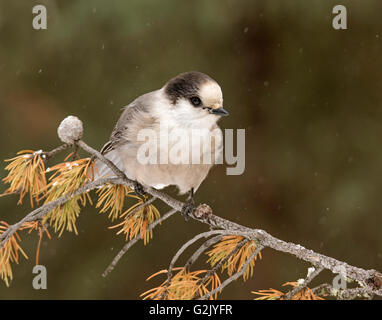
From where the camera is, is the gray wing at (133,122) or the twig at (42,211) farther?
the gray wing at (133,122)

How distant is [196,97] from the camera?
6.03 ft

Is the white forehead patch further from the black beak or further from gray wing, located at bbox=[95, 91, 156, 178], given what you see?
gray wing, located at bbox=[95, 91, 156, 178]

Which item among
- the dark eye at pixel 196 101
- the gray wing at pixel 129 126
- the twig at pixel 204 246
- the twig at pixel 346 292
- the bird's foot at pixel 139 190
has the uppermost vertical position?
the dark eye at pixel 196 101

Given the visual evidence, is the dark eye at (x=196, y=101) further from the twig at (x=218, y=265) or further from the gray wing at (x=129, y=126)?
the twig at (x=218, y=265)

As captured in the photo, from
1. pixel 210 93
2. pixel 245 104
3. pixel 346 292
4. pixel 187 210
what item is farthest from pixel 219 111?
pixel 245 104

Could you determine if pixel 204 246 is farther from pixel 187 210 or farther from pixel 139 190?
pixel 139 190

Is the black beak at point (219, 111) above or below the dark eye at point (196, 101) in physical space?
below

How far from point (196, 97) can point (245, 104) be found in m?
1.26

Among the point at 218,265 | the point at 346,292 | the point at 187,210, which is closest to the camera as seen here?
the point at 346,292

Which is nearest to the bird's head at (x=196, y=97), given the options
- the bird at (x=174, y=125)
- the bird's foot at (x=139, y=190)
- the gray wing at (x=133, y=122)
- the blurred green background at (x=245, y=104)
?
the bird at (x=174, y=125)

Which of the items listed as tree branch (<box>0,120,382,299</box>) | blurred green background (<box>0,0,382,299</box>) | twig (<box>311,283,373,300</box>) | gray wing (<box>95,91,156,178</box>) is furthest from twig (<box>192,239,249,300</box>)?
blurred green background (<box>0,0,382,299</box>)

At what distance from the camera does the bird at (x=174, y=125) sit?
1.83m

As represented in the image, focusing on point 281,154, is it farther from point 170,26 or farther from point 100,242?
point 100,242
